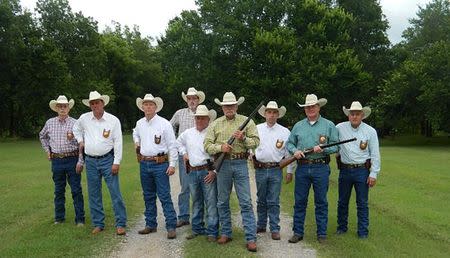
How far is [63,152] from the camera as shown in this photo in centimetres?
902

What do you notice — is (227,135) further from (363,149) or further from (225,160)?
(363,149)

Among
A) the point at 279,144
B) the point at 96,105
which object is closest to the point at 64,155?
the point at 96,105

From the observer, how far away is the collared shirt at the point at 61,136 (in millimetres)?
8992

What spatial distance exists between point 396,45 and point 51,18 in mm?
35434

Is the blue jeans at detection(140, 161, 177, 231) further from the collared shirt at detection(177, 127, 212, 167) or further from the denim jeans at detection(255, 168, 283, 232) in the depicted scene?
the denim jeans at detection(255, 168, 283, 232)

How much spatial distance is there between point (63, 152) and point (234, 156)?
3411mm

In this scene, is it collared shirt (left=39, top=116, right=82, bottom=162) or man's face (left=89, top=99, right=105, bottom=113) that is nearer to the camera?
man's face (left=89, top=99, right=105, bottom=113)

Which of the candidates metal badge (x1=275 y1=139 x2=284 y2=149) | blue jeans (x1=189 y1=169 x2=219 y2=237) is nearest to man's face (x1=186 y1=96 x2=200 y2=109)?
blue jeans (x1=189 y1=169 x2=219 y2=237)

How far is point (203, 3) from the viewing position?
43188 mm

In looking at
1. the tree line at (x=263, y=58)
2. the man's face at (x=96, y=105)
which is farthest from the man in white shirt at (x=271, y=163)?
the tree line at (x=263, y=58)

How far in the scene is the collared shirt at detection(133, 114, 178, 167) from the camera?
8.34m

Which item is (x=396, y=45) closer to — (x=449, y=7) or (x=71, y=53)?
(x=449, y=7)

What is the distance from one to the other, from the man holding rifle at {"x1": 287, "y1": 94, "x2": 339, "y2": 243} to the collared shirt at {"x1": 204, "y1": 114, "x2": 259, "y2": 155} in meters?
0.86

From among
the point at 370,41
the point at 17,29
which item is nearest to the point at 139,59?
the point at 17,29
